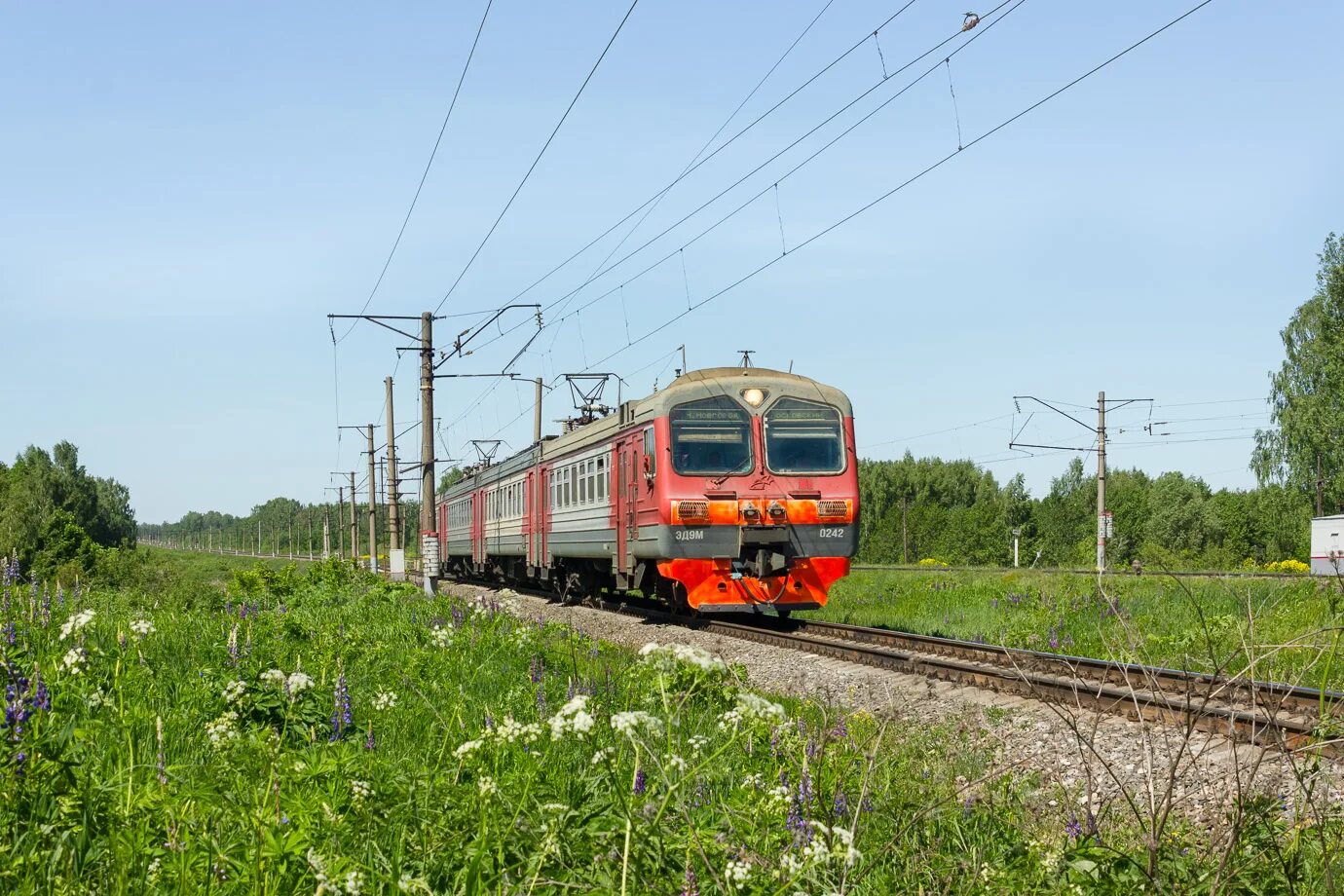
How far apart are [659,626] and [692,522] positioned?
204 centimetres

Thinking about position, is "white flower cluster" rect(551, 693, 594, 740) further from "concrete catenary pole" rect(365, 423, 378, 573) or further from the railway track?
"concrete catenary pole" rect(365, 423, 378, 573)

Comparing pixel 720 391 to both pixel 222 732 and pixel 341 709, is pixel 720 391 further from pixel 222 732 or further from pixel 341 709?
pixel 222 732

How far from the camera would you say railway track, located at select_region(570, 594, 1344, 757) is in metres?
7.09

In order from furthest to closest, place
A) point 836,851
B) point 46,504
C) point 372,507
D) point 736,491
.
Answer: point 46,504, point 372,507, point 736,491, point 836,851

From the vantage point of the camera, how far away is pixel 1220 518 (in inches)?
2938

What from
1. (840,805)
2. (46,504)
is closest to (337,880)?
(840,805)

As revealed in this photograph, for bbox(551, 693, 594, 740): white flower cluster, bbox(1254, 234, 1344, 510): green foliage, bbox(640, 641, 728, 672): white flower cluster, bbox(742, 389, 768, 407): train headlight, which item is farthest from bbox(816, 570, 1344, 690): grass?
bbox(1254, 234, 1344, 510): green foliage

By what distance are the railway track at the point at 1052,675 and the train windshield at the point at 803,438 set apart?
2207 mm

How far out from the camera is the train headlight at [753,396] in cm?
1672

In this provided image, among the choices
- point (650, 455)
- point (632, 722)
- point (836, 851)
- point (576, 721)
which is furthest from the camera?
point (650, 455)

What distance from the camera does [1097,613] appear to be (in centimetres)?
1553

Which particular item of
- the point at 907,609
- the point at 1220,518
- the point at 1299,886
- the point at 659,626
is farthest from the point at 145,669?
the point at 1220,518

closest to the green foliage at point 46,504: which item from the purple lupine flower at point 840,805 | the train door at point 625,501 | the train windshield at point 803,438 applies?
the train door at point 625,501

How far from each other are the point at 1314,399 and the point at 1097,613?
144ft
